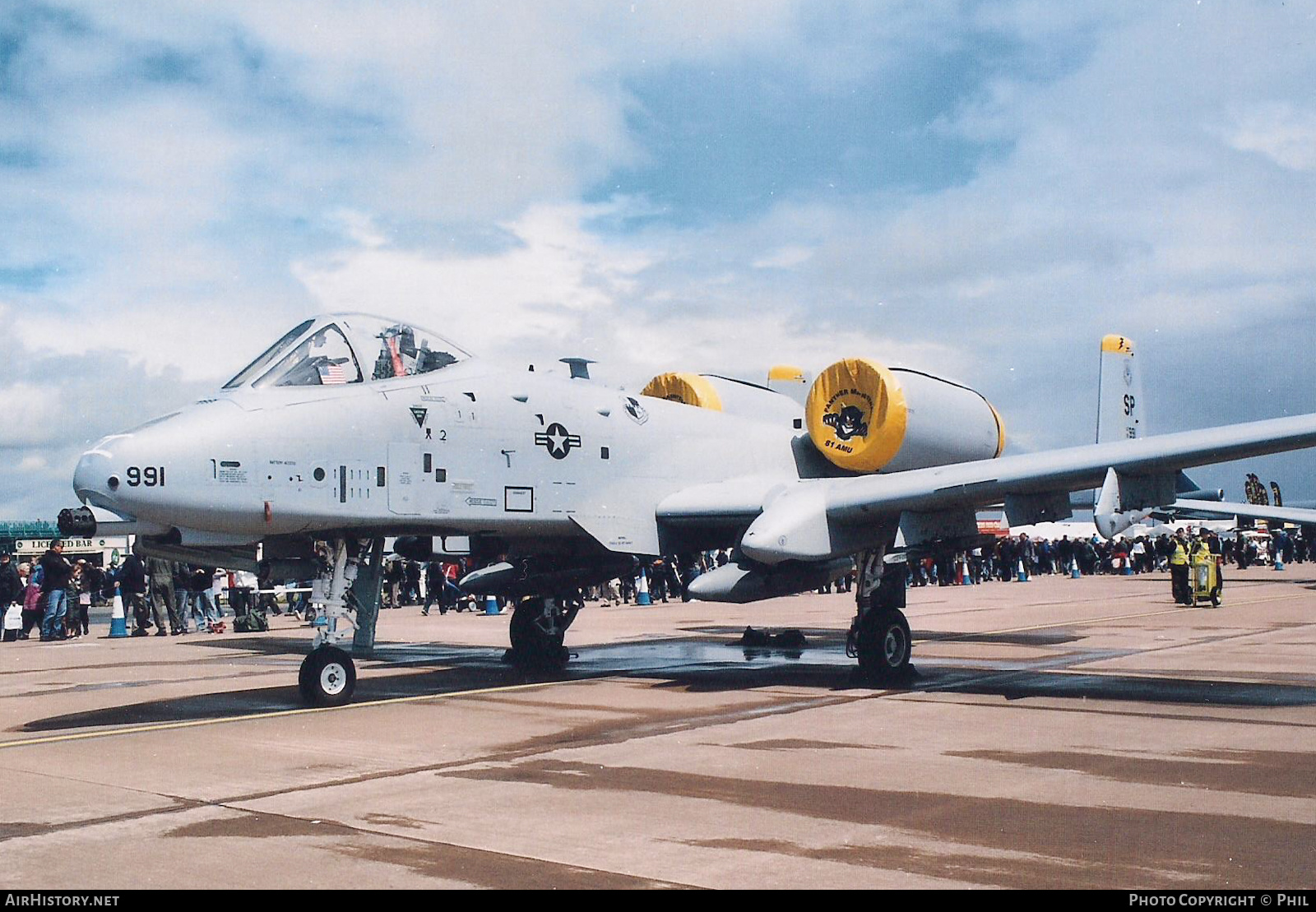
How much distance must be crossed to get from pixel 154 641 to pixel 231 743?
14039 millimetres

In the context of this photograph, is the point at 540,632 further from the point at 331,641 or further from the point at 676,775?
the point at 676,775

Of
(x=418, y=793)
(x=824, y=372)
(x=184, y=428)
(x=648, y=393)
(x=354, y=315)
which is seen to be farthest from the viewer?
(x=648, y=393)

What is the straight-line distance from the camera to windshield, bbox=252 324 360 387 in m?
10.4

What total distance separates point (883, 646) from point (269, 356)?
6.98 metres

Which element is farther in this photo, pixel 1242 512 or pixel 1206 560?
pixel 1242 512

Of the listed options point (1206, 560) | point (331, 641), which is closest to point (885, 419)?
point (331, 641)

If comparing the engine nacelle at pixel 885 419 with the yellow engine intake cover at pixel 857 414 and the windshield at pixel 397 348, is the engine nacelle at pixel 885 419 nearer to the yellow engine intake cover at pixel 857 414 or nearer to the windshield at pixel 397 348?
the yellow engine intake cover at pixel 857 414

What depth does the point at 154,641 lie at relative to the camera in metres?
21.3

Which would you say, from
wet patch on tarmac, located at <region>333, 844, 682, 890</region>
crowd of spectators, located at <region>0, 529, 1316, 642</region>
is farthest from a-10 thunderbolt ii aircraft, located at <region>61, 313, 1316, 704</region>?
wet patch on tarmac, located at <region>333, 844, 682, 890</region>

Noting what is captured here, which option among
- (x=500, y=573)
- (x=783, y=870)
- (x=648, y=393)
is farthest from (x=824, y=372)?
(x=783, y=870)

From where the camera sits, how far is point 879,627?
12578 mm

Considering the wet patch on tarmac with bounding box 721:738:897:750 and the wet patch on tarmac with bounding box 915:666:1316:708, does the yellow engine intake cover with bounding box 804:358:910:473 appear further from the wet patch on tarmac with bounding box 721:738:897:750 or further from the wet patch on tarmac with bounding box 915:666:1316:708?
the wet patch on tarmac with bounding box 721:738:897:750

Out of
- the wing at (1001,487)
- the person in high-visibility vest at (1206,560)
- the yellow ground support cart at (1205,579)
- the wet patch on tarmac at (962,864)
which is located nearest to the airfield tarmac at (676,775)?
the wet patch on tarmac at (962,864)

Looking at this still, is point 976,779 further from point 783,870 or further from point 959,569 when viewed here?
point 959,569
